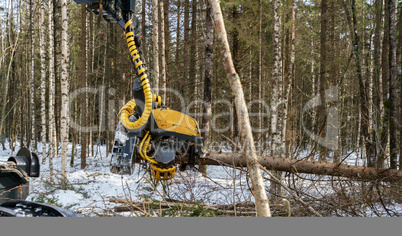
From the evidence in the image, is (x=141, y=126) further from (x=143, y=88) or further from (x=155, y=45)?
(x=155, y=45)

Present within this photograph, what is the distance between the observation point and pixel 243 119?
2.75 m

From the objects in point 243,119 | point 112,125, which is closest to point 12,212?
point 243,119

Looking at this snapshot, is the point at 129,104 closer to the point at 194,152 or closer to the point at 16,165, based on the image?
the point at 194,152

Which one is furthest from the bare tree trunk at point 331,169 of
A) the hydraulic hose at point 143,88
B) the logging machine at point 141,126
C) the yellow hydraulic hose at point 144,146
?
the hydraulic hose at point 143,88

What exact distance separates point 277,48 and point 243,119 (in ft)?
20.5

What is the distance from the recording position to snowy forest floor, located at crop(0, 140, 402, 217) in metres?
5.03

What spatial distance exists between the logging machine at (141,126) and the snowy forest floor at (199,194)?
67 cm

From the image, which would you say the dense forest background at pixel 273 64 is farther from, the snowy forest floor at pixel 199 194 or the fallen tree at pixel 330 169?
the snowy forest floor at pixel 199 194

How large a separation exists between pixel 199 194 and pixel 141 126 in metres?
3.57

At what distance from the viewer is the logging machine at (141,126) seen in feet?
13.5

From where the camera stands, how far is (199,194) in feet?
23.5

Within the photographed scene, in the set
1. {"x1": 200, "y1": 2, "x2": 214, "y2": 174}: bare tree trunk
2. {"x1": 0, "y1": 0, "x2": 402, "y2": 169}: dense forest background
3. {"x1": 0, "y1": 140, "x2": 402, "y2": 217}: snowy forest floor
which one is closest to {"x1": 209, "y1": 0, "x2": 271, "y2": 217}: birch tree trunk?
{"x1": 0, "y1": 140, "x2": 402, "y2": 217}: snowy forest floor

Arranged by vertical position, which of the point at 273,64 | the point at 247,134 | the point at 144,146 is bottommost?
the point at 144,146

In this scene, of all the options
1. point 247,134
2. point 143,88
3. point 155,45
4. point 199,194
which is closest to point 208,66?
point 155,45
